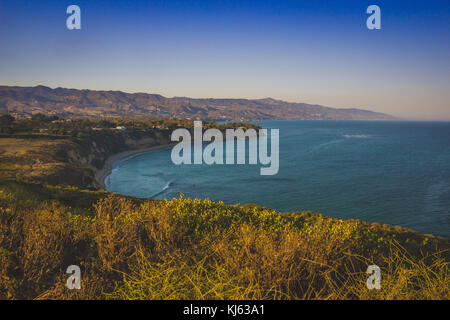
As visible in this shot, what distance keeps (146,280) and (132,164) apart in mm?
76018

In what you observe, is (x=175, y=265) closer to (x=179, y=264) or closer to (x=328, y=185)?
(x=179, y=264)

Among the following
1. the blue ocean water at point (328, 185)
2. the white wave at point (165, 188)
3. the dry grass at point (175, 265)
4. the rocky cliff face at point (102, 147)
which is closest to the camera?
the dry grass at point (175, 265)

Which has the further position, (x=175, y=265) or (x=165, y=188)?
(x=165, y=188)

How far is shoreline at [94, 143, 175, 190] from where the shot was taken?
5792 centimetres

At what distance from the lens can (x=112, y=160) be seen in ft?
262

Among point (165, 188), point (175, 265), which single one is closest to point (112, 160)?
point (165, 188)

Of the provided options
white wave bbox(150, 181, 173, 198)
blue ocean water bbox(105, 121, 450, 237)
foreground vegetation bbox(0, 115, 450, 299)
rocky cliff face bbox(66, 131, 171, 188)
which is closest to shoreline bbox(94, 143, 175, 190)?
rocky cliff face bbox(66, 131, 171, 188)

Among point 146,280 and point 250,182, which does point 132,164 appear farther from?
point 146,280

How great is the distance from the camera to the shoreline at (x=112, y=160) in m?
57.9

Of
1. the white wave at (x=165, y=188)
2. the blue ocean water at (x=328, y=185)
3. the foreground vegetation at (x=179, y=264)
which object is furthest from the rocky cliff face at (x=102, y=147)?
the foreground vegetation at (x=179, y=264)

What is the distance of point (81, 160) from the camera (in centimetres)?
6103

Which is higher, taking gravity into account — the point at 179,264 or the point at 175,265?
the point at 175,265

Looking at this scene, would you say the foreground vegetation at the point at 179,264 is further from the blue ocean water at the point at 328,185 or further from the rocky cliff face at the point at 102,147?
the rocky cliff face at the point at 102,147
